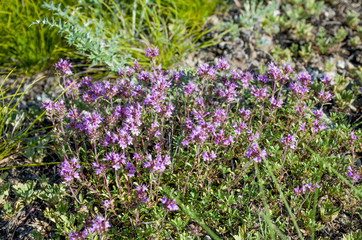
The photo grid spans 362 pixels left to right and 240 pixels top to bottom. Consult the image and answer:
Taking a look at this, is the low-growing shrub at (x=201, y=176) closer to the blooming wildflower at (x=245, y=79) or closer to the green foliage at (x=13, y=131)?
the blooming wildflower at (x=245, y=79)

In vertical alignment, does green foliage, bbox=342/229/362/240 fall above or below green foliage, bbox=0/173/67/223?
above

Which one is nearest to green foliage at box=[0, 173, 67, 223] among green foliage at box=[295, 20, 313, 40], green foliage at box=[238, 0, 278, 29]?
green foliage at box=[238, 0, 278, 29]

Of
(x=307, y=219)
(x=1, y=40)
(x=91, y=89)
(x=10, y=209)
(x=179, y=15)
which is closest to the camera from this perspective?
(x=307, y=219)

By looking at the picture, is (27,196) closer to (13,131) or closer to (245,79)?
(13,131)

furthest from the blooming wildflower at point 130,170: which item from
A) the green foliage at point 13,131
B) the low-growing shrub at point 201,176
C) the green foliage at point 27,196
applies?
the green foliage at point 13,131

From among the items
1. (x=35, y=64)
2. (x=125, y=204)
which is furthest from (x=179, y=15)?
(x=125, y=204)

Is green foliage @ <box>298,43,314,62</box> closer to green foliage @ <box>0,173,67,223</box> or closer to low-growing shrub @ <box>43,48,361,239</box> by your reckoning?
low-growing shrub @ <box>43,48,361,239</box>

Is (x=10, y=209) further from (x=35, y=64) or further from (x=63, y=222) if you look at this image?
(x=35, y=64)

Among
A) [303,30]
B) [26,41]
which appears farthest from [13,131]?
[303,30]
